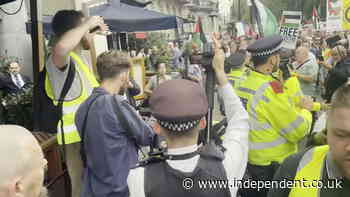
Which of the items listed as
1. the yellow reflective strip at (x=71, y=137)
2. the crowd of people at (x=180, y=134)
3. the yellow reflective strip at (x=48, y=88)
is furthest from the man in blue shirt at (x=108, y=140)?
Result: the yellow reflective strip at (x=48, y=88)

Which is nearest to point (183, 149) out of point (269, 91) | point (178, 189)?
point (178, 189)

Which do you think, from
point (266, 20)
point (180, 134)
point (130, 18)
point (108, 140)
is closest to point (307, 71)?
point (266, 20)

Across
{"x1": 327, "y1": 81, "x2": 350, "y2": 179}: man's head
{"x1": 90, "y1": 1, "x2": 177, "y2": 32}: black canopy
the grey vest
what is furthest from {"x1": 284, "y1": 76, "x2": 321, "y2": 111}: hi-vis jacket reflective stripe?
{"x1": 90, "y1": 1, "x2": 177, "y2": 32}: black canopy

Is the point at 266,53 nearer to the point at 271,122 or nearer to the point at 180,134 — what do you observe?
the point at 271,122

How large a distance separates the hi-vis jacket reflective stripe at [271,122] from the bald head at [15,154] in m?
2.03

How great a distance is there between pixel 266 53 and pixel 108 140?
5.19 feet

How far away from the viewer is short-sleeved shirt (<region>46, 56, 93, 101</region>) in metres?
2.84

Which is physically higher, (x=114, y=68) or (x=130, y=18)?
(x=130, y=18)

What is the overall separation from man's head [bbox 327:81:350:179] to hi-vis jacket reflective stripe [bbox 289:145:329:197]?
0.30 feet

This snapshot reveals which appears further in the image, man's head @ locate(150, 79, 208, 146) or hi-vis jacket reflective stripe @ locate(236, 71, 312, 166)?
hi-vis jacket reflective stripe @ locate(236, 71, 312, 166)

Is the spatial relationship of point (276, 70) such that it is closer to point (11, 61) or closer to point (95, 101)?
point (95, 101)

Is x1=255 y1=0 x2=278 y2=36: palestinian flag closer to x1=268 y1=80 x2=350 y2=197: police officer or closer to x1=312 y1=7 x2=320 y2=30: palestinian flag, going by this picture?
x1=268 y1=80 x2=350 y2=197: police officer

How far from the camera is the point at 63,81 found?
9.33 ft

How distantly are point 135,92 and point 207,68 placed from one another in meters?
2.64
